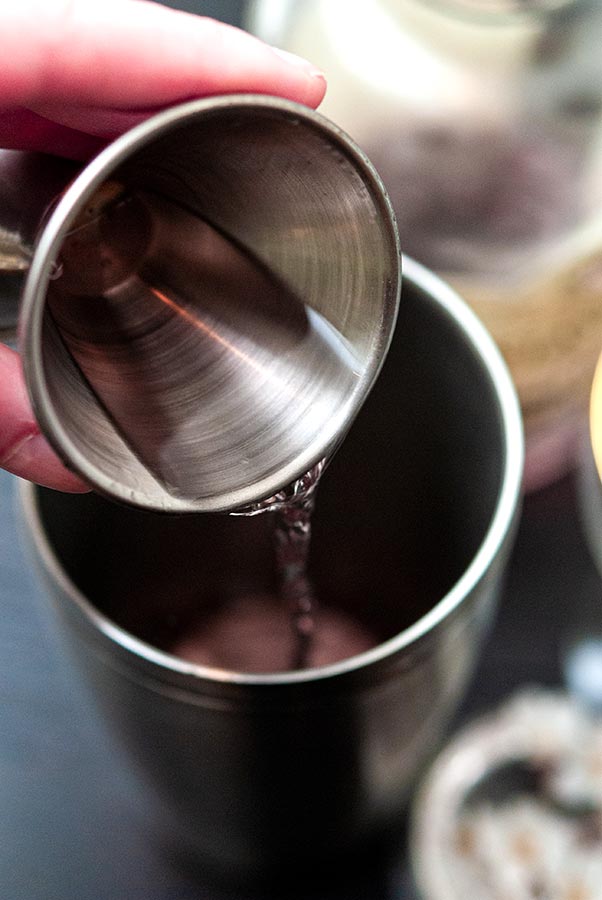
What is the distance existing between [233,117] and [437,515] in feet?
0.67

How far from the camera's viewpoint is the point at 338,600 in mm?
494

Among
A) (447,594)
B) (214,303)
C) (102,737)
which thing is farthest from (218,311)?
(102,737)

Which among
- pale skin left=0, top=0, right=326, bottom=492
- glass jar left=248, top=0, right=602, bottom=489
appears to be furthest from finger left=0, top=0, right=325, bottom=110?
glass jar left=248, top=0, right=602, bottom=489

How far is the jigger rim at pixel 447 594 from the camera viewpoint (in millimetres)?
308

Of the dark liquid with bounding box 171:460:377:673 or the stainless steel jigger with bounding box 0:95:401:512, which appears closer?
the stainless steel jigger with bounding box 0:95:401:512

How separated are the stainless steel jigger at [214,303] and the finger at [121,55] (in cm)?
2

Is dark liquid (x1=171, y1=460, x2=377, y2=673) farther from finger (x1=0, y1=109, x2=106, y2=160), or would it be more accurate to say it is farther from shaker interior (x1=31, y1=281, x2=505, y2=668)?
finger (x1=0, y1=109, x2=106, y2=160)

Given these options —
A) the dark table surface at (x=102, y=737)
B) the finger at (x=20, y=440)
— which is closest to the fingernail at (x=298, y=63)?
the finger at (x=20, y=440)

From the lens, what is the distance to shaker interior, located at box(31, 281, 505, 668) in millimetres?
372

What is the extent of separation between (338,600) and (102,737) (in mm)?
114

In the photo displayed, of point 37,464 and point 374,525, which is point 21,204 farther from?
point 374,525

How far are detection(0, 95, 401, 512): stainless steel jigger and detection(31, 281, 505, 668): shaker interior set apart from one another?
0.06 metres

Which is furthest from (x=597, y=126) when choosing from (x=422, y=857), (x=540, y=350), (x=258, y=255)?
(x=422, y=857)

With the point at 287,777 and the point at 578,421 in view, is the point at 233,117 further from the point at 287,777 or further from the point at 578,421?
the point at 578,421
